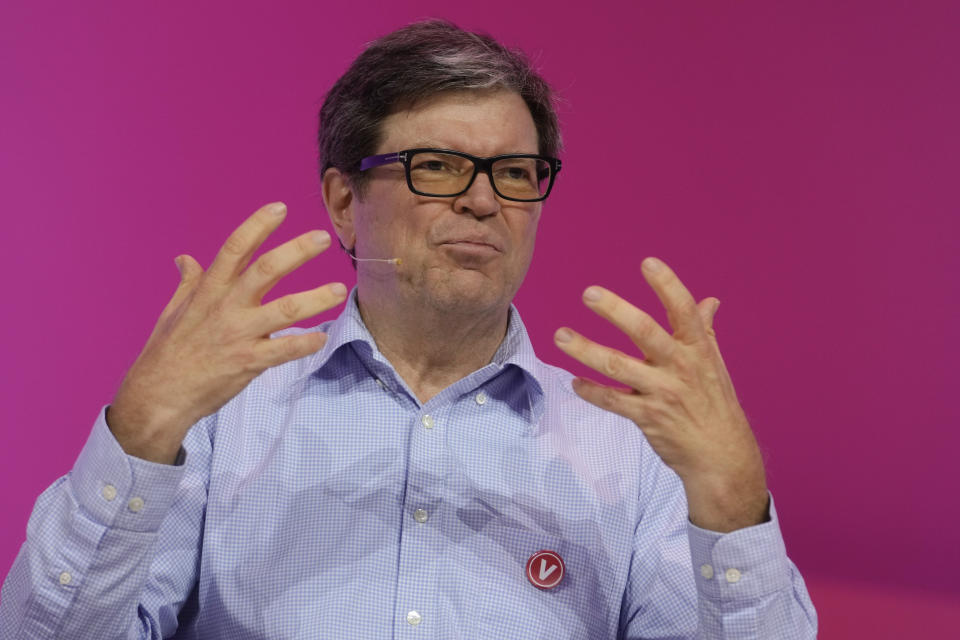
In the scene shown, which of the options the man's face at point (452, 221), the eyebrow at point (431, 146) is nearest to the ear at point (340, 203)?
the man's face at point (452, 221)

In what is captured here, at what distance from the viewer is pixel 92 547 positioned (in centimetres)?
131

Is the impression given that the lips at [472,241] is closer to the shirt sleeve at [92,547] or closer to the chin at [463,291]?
the chin at [463,291]

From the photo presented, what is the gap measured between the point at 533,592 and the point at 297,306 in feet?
2.36

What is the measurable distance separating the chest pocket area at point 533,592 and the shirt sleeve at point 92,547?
1.86 ft

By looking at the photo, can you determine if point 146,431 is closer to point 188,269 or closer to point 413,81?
point 188,269

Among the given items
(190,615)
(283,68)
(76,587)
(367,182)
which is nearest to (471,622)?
(190,615)

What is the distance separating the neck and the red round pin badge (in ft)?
1.13

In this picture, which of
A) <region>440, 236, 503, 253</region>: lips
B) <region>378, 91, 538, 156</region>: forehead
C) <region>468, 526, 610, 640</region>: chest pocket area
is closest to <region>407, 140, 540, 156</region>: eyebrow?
<region>378, 91, 538, 156</region>: forehead

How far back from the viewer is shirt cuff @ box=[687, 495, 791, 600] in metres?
1.34

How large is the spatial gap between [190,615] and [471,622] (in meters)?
0.48

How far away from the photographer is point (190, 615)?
1.68 m

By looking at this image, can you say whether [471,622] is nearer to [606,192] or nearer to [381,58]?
[381,58]

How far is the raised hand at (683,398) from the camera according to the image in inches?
49.2

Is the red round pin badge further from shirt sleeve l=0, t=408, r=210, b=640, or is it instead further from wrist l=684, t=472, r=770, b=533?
shirt sleeve l=0, t=408, r=210, b=640
